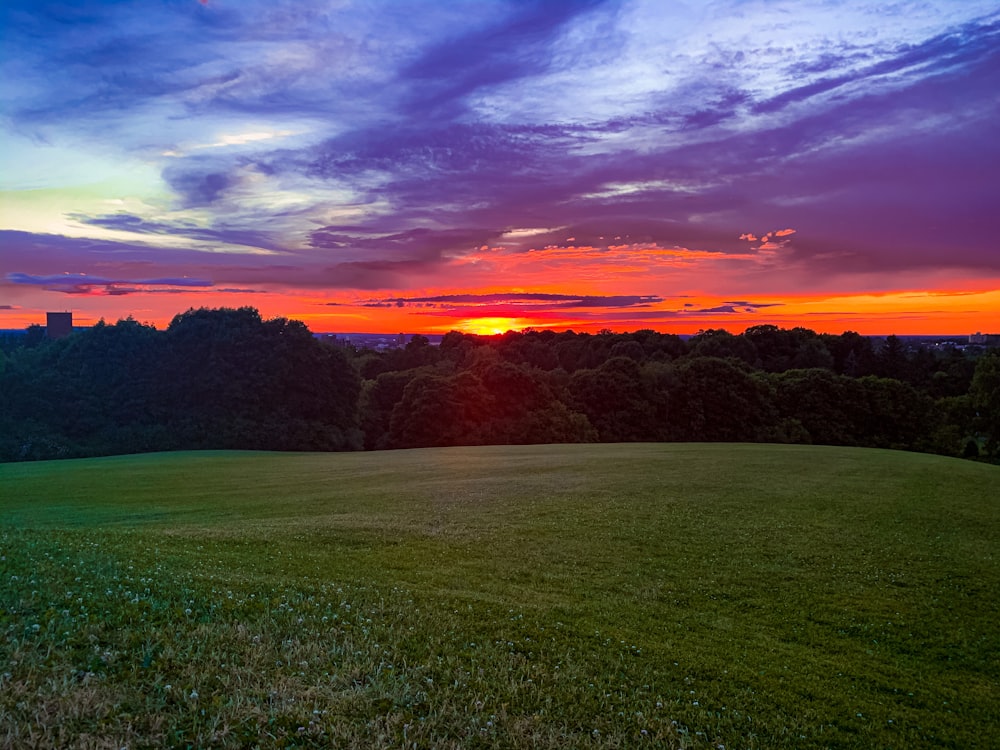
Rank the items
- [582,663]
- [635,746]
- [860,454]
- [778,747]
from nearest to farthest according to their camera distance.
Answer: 1. [635,746]
2. [778,747]
3. [582,663]
4. [860,454]

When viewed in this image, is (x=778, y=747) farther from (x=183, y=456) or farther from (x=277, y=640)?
(x=183, y=456)

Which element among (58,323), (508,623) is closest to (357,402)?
(58,323)

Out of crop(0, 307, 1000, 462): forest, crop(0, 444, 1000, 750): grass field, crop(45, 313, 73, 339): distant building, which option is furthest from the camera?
crop(45, 313, 73, 339): distant building

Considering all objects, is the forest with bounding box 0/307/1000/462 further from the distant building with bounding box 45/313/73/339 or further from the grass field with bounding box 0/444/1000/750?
the grass field with bounding box 0/444/1000/750

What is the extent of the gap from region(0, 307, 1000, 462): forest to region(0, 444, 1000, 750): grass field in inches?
1922

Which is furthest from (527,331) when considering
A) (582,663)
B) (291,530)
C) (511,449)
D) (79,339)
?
(582,663)

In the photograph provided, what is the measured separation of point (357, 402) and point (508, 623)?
225ft

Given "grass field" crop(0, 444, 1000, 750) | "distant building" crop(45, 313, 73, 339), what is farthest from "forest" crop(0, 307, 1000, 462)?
"grass field" crop(0, 444, 1000, 750)

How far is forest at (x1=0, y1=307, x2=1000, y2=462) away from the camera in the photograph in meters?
69.1

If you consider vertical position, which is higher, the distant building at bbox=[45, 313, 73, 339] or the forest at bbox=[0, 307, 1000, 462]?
the distant building at bbox=[45, 313, 73, 339]

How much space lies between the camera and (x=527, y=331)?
13412 cm

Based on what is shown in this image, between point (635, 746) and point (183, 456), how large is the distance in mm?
45927

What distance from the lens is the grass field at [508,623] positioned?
5910 mm

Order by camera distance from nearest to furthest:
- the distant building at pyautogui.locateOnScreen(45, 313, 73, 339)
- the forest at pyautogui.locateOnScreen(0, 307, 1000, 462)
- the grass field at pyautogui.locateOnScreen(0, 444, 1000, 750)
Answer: the grass field at pyautogui.locateOnScreen(0, 444, 1000, 750), the forest at pyautogui.locateOnScreen(0, 307, 1000, 462), the distant building at pyautogui.locateOnScreen(45, 313, 73, 339)
